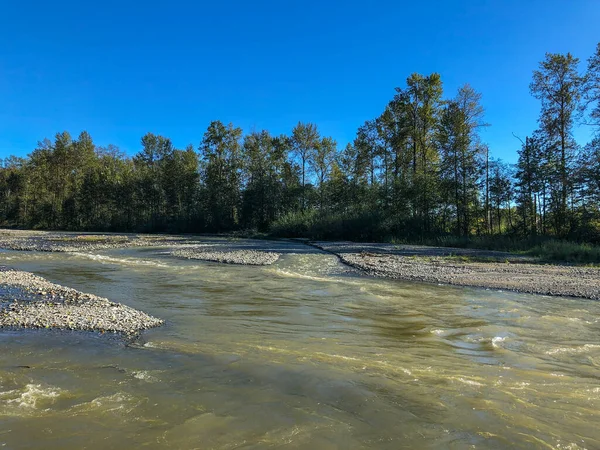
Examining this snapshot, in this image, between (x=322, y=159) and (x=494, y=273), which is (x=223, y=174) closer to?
(x=322, y=159)

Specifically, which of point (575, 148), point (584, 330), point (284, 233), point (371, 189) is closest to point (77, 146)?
point (284, 233)

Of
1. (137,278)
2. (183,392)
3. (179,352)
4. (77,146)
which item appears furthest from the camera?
(77,146)

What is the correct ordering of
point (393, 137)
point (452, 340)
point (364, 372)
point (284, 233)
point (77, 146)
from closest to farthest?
point (364, 372) → point (452, 340) → point (393, 137) → point (284, 233) → point (77, 146)

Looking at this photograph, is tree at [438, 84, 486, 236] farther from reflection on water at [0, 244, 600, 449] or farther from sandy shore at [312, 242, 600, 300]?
reflection on water at [0, 244, 600, 449]

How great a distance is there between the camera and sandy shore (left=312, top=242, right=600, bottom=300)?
13.3 m

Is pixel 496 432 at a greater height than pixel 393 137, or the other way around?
pixel 393 137

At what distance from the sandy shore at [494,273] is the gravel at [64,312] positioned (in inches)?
432

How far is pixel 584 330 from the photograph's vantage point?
323 inches

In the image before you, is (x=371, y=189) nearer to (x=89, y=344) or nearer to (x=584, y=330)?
(x=584, y=330)

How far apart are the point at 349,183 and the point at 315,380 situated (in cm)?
4603

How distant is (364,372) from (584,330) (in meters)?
5.69

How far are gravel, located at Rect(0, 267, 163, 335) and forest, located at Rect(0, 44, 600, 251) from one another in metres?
29.7

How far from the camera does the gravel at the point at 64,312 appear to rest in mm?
7963

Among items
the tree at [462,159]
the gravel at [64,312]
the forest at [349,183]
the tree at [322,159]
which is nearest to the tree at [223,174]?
the forest at [349,183]
